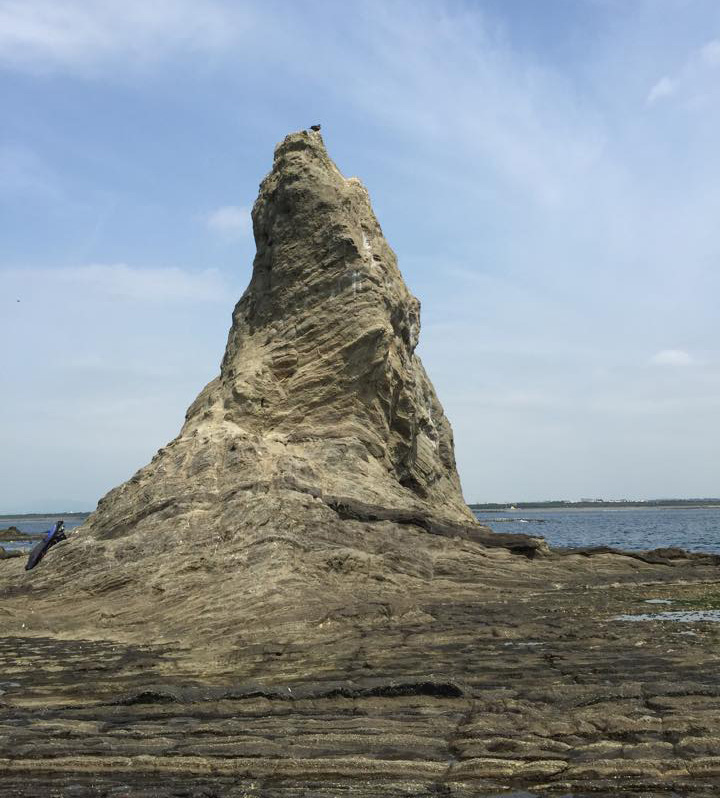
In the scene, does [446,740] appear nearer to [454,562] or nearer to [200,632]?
[200,632]

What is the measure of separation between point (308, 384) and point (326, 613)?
16699 millimetres

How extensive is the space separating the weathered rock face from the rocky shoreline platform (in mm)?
118

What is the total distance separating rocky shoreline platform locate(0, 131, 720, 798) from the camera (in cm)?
1048

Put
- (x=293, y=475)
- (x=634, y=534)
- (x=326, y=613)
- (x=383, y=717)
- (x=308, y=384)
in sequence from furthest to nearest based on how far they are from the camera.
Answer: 1. (x=634, y=534)
2. (x=308, y=384)
3. (x=293, y=475)
4. (x=326, y=613)
5. (x=383, y=717)

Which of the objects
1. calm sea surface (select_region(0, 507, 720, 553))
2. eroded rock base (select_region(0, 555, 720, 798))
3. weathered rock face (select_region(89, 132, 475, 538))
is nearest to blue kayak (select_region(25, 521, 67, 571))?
weathered rock face (select_region(89, 132, 475, 538))

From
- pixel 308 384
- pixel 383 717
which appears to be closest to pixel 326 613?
pixel 383 717

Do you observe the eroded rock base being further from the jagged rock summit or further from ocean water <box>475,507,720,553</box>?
ocean water <box>475,507,720,553</box>

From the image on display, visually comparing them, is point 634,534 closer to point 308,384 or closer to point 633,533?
point 633,533

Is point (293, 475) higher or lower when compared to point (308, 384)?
lower

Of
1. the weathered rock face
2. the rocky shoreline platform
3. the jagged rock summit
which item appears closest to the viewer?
the rocky shoreline platform

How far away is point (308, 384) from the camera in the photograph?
1469 inches

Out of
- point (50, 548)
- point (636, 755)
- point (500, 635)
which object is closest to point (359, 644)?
point (500, 635)

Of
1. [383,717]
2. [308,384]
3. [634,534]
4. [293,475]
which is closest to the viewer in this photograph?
[383,717]

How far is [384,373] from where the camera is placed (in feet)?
128
